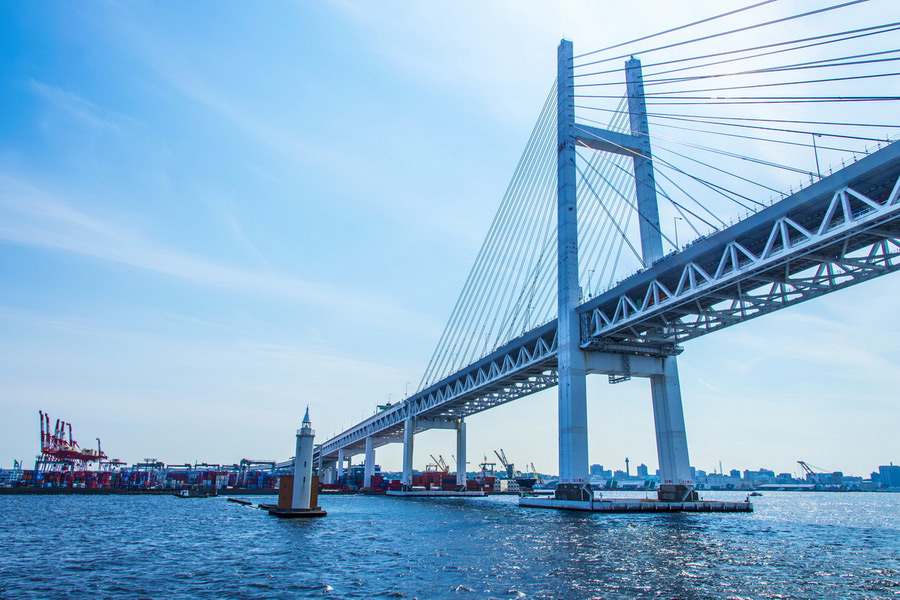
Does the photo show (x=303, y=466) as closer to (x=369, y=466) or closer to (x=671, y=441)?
(x=671, y=441)

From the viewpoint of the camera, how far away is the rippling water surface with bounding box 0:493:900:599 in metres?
16.1

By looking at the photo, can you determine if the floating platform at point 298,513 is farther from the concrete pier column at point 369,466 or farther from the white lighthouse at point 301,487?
the concrete pier column at point 369,466

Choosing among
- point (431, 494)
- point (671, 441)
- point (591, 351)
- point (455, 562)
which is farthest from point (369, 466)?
point (455, 562)

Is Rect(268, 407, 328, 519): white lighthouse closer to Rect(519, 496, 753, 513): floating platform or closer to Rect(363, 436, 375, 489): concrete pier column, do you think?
Rect(519, 496, 753, 513): floating platform

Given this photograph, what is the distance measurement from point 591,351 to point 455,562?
29.2 m

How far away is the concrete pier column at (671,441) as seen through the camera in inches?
1777

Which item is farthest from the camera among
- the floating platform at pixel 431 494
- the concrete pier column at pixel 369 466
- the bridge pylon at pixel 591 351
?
the concrete pier column at pixel 369 466

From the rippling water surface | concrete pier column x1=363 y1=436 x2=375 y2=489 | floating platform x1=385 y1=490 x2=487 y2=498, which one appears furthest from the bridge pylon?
concrete pier column x1=363 y1=436 x2=375 y2=489

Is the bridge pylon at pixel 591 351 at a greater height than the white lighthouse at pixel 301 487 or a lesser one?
greater

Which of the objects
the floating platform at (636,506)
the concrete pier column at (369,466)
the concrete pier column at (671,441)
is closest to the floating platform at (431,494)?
the concrete pier column at (369,466)

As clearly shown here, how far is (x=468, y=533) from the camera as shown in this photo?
31578 millimetres

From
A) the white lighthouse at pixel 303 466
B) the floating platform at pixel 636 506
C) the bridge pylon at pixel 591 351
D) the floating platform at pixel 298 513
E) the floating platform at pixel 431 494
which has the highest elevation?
the bridge pylon at pixel 591 351

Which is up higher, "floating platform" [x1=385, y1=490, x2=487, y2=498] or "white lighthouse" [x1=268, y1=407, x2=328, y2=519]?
"white lighthouse" [x1=268, y1=407, x2=328, y2=519]

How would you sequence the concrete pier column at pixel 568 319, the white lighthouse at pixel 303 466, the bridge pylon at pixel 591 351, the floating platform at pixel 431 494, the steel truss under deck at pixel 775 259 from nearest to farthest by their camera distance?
the steel truss under deck at pixel 775 259 < the white lighthouse at pixel 303 466 < the concrete pier column at pixel 568 319 < the bridge pylon at pixel 591 351 < the floating platform at pixel 431 494
